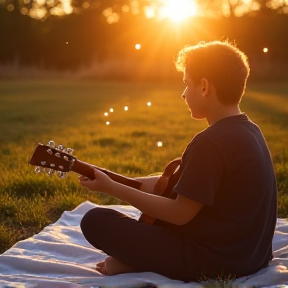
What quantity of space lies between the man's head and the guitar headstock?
34.3 inches

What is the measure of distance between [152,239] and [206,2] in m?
34.1

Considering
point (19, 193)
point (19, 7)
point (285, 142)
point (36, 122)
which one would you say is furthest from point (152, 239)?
point (19, 7)

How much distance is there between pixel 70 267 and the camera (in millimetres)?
3820

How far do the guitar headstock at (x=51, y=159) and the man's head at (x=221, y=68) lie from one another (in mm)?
872

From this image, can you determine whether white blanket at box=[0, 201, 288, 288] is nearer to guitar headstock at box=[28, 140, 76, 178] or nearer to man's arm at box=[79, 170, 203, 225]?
man's arm at box=[79, 170, 203, 225]

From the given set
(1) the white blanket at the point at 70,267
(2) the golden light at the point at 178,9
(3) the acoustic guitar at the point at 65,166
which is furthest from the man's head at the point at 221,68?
(2) the golden light at the point at 178,9

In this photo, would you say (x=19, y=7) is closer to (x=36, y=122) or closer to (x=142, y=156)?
(x=36, y=122)

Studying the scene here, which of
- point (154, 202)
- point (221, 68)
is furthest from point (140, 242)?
point (221, 68)

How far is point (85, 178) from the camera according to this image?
3.50 meters

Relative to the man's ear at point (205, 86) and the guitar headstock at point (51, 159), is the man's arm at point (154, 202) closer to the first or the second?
the guitar headstock at point (51, 159)

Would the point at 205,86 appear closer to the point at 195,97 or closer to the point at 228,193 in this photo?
the point at 195,97

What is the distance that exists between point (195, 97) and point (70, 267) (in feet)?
4.57

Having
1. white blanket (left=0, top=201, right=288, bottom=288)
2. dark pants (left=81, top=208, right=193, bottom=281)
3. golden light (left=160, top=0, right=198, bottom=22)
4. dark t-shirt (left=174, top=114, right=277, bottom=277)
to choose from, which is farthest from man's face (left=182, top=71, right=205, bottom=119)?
golden light (left=160, top=0, right=198, bottom=22)

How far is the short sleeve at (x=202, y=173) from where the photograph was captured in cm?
315
